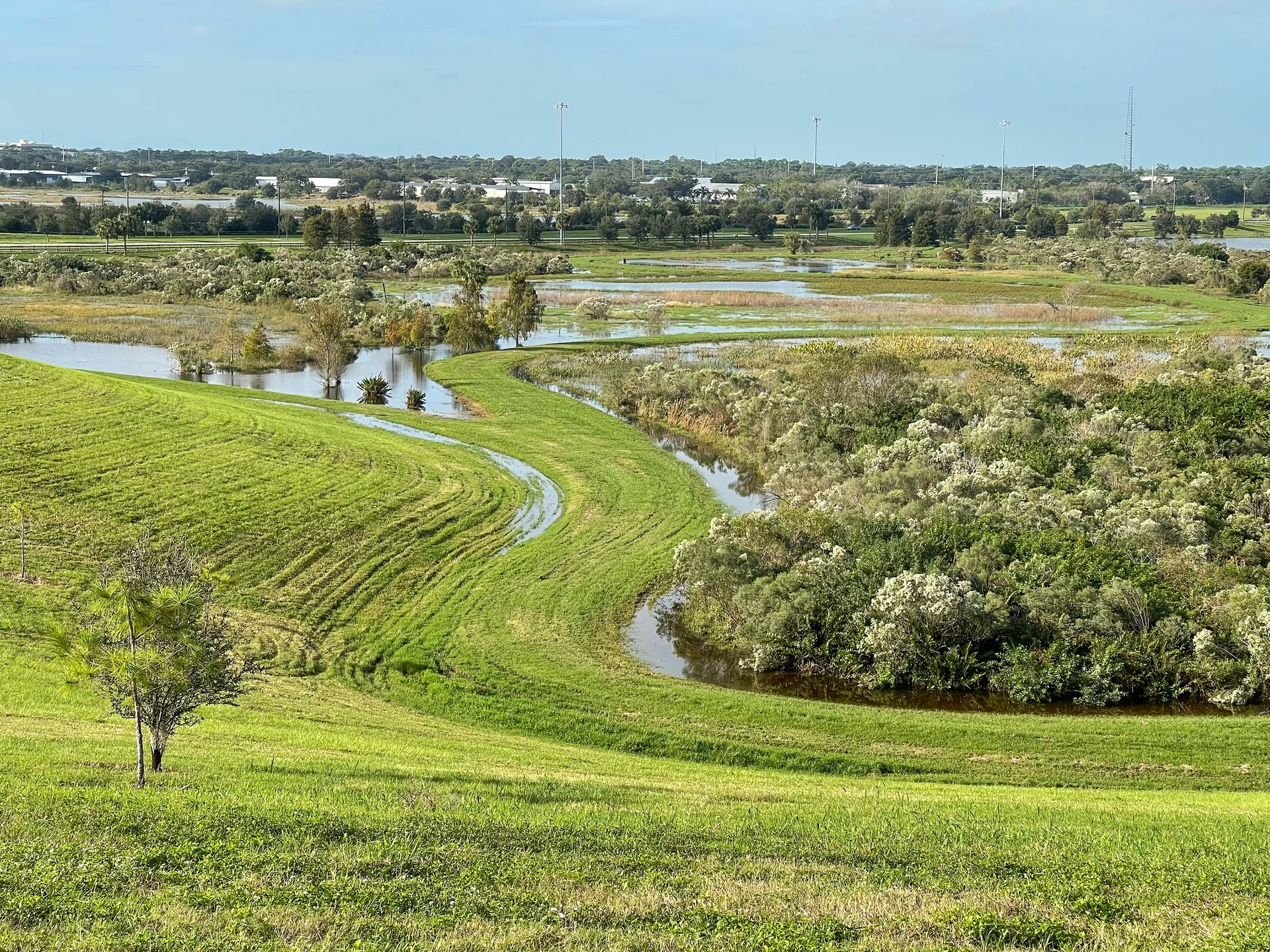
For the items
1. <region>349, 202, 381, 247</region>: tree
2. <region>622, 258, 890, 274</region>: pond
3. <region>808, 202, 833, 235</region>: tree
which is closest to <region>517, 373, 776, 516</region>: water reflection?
<region>622, 258, 890, 274</region>: pond

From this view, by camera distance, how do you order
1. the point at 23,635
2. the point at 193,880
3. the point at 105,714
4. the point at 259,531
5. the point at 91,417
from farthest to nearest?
1. the point at 91,417
2. the point at 259,531
3. the point at 23,635
4. the point at 105,714
5. the point at 193,880

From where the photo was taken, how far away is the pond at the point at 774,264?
134000 millimetres

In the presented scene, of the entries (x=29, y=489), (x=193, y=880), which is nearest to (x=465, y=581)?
(x=29, y=489)

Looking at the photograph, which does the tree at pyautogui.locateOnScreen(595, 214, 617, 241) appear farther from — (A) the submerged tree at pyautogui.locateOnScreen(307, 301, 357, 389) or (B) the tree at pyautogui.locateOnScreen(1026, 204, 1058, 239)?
(A) the submerged tree at pyautogui.locateOnScreen(307, 301, 357, 389)

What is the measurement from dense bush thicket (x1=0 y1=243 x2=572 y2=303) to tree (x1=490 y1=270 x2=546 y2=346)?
21.0 meters

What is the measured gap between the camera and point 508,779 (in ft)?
55.1

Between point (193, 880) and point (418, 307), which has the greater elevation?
point (418, 307)

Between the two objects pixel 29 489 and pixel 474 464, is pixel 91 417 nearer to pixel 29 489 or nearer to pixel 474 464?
pixel 29 489

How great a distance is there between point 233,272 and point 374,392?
5096 cm

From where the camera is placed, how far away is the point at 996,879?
13.0 metres

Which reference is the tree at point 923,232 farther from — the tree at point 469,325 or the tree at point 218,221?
the tree at point 469,325

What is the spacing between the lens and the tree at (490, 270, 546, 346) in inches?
3108

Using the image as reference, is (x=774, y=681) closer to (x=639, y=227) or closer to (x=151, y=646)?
(x=151, y=646)

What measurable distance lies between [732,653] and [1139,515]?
38.7 ft
